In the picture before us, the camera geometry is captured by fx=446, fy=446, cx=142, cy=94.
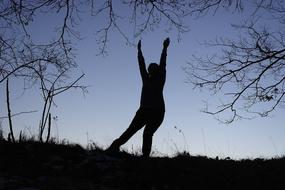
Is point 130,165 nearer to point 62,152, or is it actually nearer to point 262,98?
point 62,152

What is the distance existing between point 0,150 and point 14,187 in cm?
167

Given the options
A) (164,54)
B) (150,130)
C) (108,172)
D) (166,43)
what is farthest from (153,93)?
(108,172)

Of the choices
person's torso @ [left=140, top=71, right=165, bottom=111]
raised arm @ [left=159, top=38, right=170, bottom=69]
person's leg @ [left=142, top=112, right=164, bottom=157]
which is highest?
raised arm @ [left=159, top=38, right=170, bottom=69]

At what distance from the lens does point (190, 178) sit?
7172 millimetres

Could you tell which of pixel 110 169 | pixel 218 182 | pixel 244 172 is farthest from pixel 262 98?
pixel 110 169

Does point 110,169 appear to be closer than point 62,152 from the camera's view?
Yes

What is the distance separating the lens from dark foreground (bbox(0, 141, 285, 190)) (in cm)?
647

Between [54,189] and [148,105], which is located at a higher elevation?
[148,105]

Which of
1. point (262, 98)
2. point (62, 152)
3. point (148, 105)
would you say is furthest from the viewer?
point (262, 98)

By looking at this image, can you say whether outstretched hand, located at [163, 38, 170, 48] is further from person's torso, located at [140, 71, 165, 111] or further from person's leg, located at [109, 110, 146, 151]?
person's leg, located at [109, 110, 146, 151]

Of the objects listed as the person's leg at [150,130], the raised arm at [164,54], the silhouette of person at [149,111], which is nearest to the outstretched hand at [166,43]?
the raised arm at [164,54]

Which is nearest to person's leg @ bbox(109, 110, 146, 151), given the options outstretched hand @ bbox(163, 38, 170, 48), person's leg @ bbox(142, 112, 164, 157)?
person's leg @ bbox(142, 112, 164, 157)

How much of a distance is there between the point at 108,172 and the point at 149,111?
1628 mm

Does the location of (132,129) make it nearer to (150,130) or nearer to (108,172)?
(150,130)
